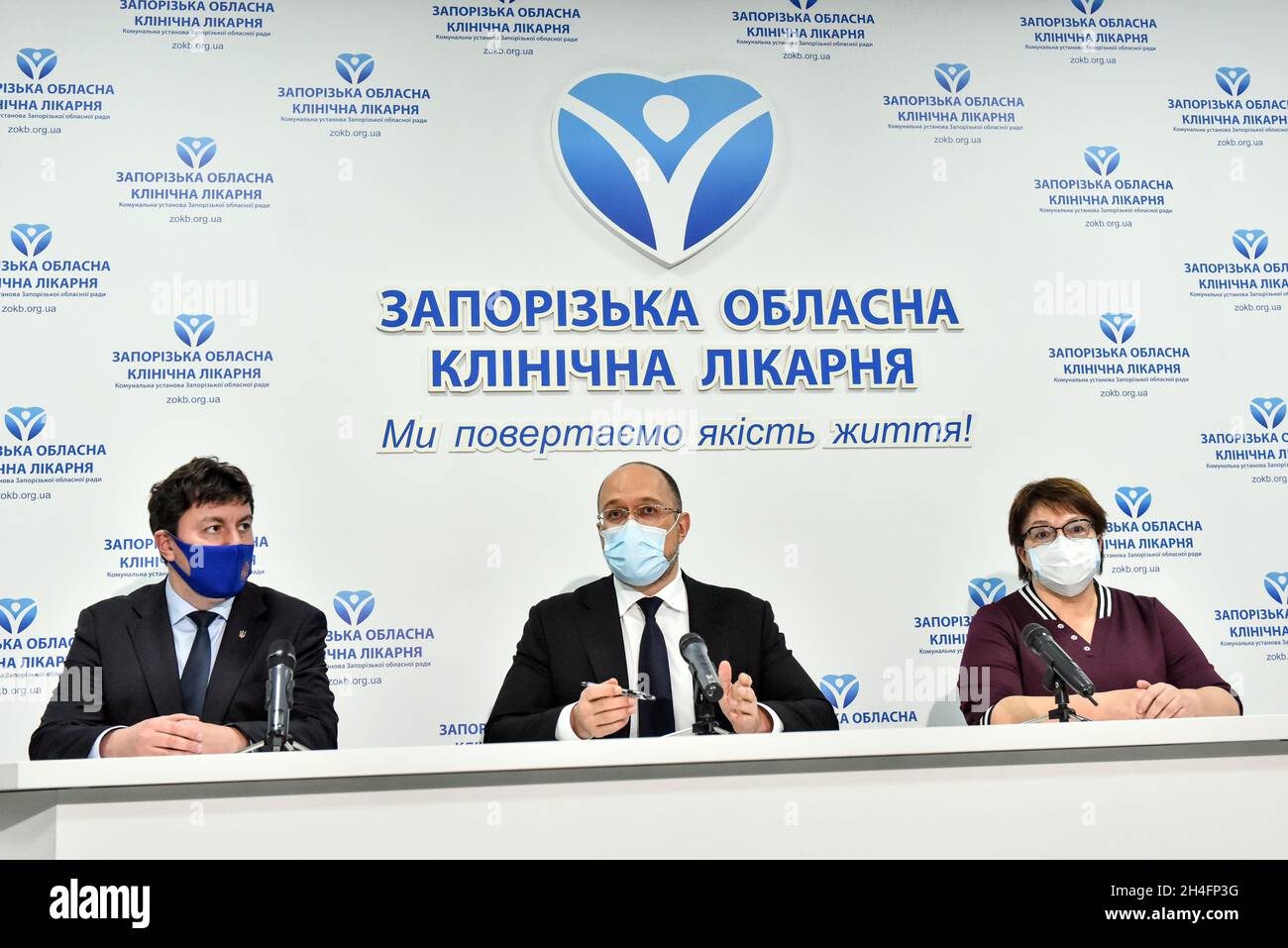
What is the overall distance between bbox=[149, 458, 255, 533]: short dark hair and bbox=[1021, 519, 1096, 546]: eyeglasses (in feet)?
9.23

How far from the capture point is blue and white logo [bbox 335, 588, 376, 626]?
4.18m

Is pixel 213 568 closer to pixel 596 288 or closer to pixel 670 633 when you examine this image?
pixel 670 633

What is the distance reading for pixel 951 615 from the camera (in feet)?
14.5

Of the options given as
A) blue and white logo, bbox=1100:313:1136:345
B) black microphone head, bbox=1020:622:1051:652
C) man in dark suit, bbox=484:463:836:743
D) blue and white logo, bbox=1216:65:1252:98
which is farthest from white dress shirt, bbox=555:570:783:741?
blue and white logo, bbox=1216:65:1252:98

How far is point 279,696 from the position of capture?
8.21ft

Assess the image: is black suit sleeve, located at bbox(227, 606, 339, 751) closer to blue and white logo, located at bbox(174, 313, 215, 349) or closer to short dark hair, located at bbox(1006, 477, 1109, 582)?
blue and white logo, located at bbox(174, 313, 215, 349)

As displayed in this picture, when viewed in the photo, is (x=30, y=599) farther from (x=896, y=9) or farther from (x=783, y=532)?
(x=896, y=9)

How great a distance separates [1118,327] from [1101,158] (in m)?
Answer: 0.77

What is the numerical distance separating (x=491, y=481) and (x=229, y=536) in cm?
112

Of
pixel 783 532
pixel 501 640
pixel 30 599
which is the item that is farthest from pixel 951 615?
pixel 30 599

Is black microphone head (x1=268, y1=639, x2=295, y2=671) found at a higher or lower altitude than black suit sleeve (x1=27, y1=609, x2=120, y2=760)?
higher

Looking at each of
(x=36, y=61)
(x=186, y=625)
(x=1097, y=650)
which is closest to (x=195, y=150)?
(x=36, y=61)
